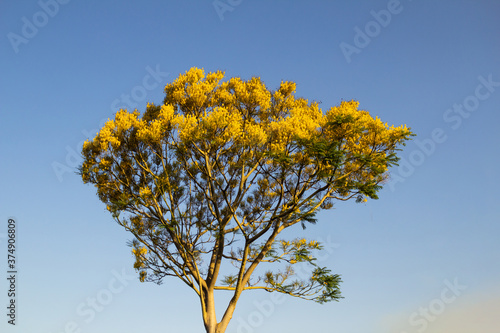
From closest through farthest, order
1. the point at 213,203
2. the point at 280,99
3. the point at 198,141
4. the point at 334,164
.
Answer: the point at 334,164
the point at 198,141
the point at 213,203
the point at 280,99

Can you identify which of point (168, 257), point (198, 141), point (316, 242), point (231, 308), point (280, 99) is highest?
point (280, 99)

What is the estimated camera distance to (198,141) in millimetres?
15203

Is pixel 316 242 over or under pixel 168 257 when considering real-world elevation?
under

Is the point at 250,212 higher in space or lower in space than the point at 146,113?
lower

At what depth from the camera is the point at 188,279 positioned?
53.8ft

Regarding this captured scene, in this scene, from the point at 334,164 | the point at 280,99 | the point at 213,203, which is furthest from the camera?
the point at 280,99

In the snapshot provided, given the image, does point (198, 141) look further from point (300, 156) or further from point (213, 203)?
point (300, 156)

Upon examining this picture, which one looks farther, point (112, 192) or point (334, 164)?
point (112, 192)

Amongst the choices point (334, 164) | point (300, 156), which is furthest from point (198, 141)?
point (334, 164)

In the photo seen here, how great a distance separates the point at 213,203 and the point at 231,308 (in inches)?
150

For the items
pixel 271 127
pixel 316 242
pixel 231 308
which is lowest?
pixel 231 308

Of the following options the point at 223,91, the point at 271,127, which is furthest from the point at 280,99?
the point at 271,127

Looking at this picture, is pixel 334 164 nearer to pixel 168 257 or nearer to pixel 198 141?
pixel 198 141

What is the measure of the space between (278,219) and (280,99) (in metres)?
4.95
